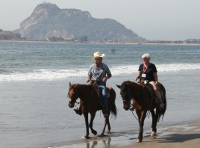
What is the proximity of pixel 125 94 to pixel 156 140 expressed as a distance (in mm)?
1361

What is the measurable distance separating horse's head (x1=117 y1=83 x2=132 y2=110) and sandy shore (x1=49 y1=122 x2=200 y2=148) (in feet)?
2.76

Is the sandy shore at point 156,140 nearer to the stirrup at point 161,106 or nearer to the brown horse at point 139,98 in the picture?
the brown horse at point 139,98

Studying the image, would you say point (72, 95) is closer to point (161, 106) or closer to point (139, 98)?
point (139, 98)

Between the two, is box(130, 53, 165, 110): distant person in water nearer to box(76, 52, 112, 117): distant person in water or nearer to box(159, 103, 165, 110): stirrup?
box(159, 103, 165, 110): stirrup

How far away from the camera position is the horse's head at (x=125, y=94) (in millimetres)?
9781

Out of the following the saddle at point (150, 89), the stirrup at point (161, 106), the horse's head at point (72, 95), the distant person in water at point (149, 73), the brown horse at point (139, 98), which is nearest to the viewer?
the brown horse at point (139, 98)

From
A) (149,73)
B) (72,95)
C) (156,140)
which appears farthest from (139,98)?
(72,95)

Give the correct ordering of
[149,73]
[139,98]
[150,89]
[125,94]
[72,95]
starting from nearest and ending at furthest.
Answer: [125,94], [72,95], [139,98], [150,89], [149,73]

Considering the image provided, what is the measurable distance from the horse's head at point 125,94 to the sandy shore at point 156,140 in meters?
0.84

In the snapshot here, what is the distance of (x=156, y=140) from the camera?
33.8ft

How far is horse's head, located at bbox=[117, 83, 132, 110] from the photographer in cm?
978

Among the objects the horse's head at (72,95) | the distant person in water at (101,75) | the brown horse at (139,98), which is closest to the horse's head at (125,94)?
the brown horse at (139,98)

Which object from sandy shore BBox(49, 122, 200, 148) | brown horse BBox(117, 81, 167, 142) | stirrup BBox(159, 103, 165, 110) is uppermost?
brown horse BBox(117, 81, 167, 142)

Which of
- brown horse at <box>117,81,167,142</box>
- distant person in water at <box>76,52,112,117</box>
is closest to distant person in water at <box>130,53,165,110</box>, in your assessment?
brown horse at <box>117,81,167,142</box>
